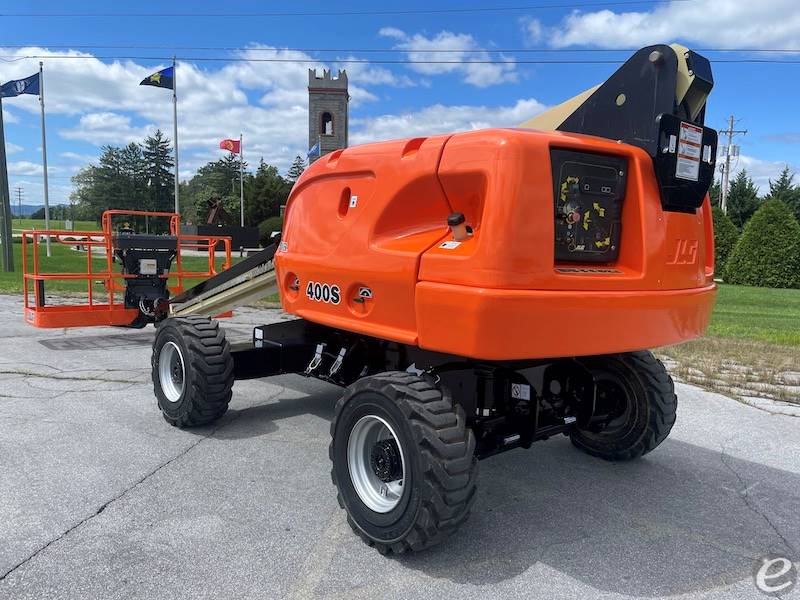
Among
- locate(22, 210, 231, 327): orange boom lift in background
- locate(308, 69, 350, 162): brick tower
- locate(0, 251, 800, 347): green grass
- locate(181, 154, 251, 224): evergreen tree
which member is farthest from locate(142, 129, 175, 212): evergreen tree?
locate(22, 210, 231, 327): orange boom lift in background

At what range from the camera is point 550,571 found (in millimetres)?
3004

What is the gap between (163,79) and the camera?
2662 cm

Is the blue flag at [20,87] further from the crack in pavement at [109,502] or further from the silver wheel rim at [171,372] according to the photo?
the crack in pavement at [109,502]

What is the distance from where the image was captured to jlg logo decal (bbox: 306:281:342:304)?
3.68 m

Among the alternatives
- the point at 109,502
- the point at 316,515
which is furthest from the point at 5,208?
the point at 316,515

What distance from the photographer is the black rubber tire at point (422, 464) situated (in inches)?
112

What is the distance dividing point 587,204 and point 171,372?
3716 millimetres

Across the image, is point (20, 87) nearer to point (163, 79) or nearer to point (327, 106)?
point (163, 79)

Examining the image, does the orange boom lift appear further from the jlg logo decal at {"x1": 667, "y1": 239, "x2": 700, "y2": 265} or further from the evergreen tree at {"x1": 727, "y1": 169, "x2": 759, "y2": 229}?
the evergreen tree at {"x1": 727, "y1": 169, "x2": 759, "y2": 229}

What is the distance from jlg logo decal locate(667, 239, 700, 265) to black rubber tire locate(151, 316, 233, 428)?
3.22 m

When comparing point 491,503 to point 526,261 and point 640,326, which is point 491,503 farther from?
point 526,261

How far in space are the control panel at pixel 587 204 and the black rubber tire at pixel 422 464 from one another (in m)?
0.95

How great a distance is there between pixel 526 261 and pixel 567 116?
1.50 m

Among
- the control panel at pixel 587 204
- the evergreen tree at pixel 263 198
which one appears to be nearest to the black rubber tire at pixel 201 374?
the control panel at pixel 587 204
